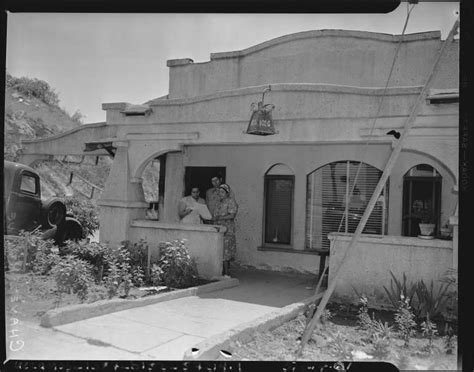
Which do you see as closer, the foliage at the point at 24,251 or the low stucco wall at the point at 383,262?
the low stucco wall at the point at 383,262

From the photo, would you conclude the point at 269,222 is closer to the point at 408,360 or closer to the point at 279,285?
the point at 279,285

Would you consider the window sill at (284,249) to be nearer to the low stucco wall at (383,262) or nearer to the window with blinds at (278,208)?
the window with blinds at (278,208)

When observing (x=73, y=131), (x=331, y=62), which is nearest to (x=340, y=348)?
(x=331, y=62)

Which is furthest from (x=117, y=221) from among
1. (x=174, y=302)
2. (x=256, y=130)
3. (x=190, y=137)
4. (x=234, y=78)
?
(x=234, y=78)

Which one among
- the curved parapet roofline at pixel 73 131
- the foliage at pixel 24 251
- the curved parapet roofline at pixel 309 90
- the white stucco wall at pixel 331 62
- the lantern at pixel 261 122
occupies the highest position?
the white stucco wall at pixel 331 62

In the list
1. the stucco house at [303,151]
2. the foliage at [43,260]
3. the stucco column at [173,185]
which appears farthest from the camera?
the stucco column at [173,185]

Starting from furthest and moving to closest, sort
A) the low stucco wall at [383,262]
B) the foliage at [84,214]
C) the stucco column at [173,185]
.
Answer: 1. the foliage at [84,214]
2. the stucco column at [173,185]
3. the low stucco wall at [383,262]

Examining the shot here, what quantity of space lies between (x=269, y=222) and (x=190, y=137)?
3102 millimetres

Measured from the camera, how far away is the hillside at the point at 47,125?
23.5m

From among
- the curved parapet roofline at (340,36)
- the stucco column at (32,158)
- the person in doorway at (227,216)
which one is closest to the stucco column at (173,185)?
the person in doorway at (227,216)

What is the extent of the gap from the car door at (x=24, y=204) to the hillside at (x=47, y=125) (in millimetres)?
8740

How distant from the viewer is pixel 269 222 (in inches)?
428

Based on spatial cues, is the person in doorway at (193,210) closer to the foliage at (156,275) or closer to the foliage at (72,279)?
the foliage at (156,275)

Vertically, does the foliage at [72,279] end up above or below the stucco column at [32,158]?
below
